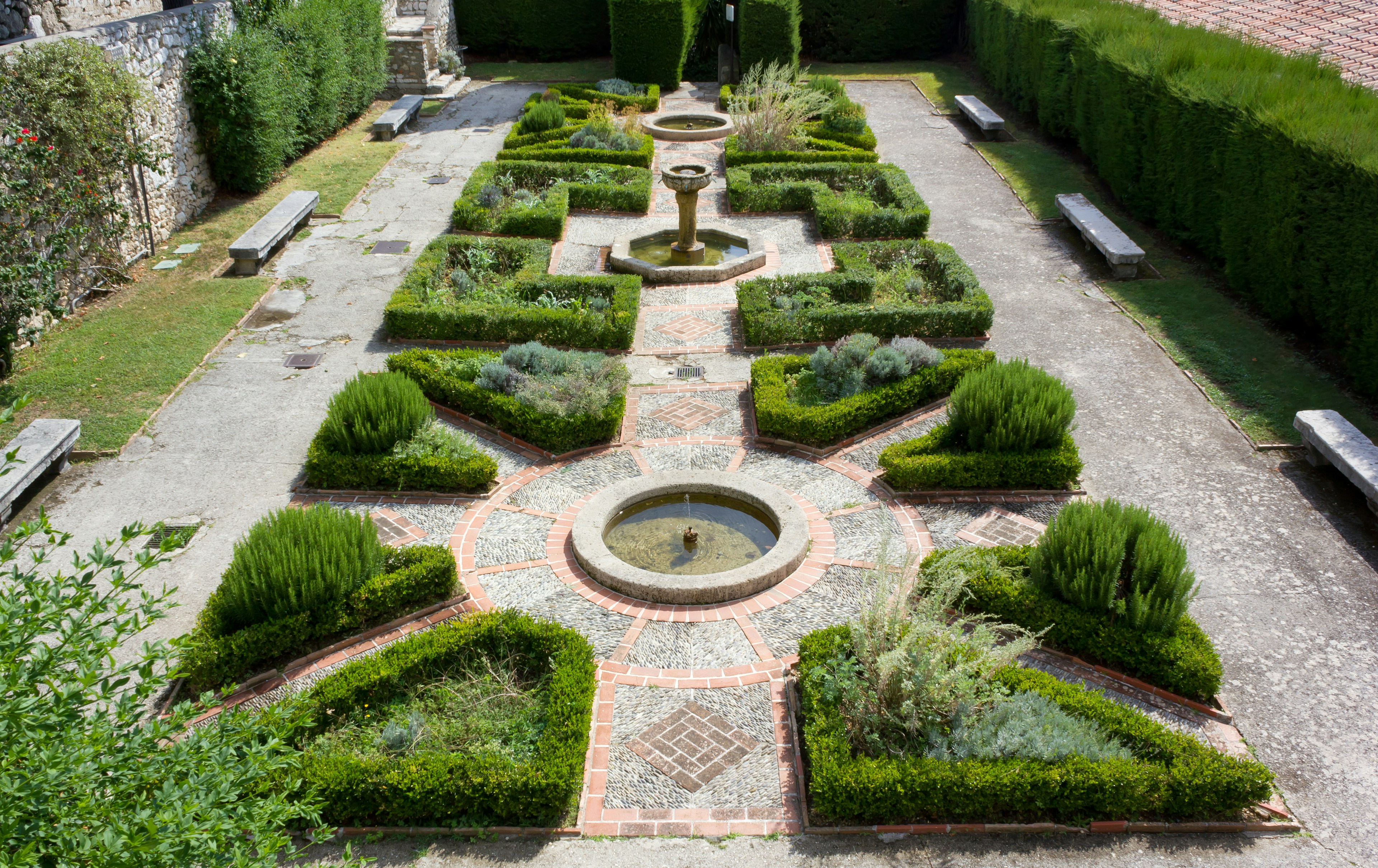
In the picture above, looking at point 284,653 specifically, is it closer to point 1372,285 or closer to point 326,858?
point 326,858

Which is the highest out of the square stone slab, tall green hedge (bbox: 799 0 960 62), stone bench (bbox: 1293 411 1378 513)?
tall green hedge (bbox: 799 0 960 62)

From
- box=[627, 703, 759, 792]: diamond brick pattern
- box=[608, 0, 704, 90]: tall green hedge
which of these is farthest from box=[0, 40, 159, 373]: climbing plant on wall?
box=[608, 0, 704, 90]: tall green hedge

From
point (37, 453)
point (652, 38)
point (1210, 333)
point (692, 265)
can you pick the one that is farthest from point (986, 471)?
point (652, 38)

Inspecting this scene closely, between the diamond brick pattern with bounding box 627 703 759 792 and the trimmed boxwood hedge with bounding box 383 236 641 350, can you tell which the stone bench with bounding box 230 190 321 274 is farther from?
the diamond brick pattern with bounding box 627 703 759 792

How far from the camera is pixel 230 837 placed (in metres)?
3.87

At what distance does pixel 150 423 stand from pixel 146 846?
8.01 meters

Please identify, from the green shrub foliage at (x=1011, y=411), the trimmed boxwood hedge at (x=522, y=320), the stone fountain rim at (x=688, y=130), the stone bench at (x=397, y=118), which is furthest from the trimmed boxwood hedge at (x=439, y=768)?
the stone bench at (x=397, y=118)

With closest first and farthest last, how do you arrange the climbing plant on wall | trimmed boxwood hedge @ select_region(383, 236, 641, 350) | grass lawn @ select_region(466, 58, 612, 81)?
the climbing plant on wall, trimmed boxwood hedge @ select_region(383, 236, 641, 350), grass lawn @ select_region(466, 58, 612, 81)

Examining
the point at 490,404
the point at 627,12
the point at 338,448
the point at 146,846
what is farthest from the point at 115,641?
the point at 627,12

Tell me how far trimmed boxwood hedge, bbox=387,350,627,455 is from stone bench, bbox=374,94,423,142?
36.5ft

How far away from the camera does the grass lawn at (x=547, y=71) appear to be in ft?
83.0

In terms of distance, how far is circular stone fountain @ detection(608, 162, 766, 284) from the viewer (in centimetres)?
1340

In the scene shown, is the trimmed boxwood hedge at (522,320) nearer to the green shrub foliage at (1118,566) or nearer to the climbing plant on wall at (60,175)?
the climbing plant on wall at (60,175)

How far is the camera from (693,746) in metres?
6.23
